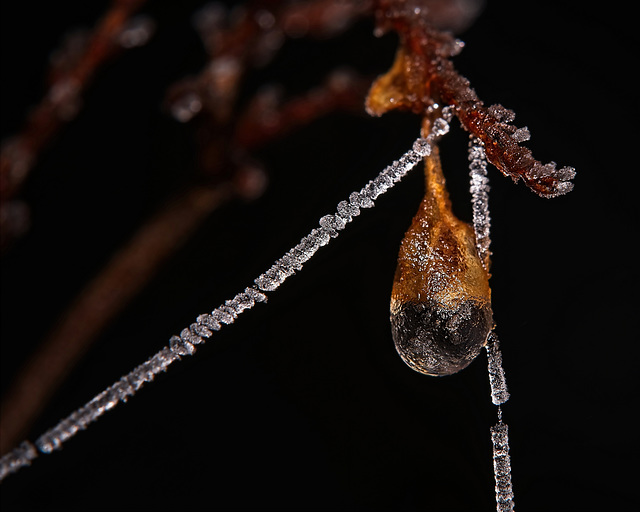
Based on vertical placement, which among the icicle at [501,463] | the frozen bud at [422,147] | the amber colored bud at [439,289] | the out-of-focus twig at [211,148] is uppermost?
the out-of-focus twig at [211,148]

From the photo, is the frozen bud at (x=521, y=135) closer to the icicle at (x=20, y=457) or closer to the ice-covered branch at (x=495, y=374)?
the ice-covered branch at (x=495, y=374)

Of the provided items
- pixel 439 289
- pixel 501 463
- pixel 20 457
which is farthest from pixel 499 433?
pixel 20 457

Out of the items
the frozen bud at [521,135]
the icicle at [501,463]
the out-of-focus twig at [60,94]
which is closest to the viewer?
the frozen bud at [521,135]

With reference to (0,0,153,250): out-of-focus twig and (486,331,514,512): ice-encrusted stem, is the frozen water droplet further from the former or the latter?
(486,331,514,512): ice-encrusted stem

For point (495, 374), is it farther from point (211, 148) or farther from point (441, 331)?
point (211, 148)

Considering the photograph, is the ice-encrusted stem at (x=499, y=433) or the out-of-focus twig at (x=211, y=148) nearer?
the ice-encrusted stem at (x=499, y=433)

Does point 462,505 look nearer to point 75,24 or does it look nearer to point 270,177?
point 270,177

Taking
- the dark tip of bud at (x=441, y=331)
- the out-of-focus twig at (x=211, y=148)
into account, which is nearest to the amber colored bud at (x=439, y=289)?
the dark tip of bud at (x=441, y=331)

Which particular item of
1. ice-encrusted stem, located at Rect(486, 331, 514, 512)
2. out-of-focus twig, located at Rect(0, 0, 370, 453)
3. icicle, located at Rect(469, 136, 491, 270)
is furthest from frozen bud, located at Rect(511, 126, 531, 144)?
out-of-focus twig, located at Rect(0, 0, 370, 453)
